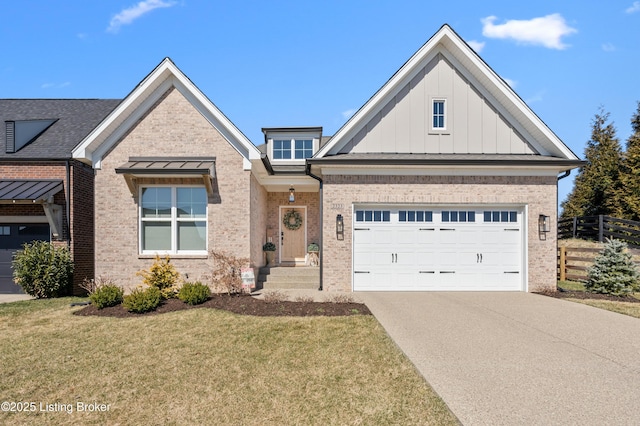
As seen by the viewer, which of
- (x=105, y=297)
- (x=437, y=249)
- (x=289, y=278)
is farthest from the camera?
(x=289, y=278)

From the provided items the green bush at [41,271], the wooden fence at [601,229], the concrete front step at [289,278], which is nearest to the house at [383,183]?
the concrete front step at [289,278]

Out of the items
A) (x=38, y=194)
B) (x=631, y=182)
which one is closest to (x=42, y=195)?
(x=38, y=194)

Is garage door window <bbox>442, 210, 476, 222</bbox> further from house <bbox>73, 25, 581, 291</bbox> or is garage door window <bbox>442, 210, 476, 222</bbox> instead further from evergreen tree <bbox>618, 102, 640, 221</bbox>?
evergreen tree <bbox>618, 102, 640, 221</bbox>

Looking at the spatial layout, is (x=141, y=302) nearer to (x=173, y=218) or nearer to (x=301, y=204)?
(x=173, y=218)

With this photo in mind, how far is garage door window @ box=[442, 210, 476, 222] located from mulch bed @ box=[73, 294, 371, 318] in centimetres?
463

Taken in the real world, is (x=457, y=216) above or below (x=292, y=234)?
above

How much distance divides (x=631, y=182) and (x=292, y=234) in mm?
18123

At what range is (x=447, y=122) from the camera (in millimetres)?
11992

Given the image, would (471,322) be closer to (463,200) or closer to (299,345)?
(299,345)

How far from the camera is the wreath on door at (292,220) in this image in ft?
52.3

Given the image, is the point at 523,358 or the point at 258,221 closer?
the point at 523,358

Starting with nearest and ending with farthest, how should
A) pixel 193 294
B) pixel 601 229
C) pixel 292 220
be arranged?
pixel 193 294, pixel 292 220, pixel 601 229

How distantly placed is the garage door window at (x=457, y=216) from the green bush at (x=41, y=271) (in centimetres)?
1241

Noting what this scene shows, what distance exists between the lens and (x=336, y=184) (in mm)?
11516
